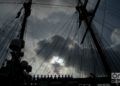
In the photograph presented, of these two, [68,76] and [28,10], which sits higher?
[28,10]

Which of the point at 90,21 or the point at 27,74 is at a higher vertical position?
the point at 90,21

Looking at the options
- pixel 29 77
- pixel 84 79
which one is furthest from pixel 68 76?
pixel 29 77

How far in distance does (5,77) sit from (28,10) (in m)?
15.3

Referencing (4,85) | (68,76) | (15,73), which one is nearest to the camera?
(4,85)

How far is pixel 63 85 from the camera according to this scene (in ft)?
97.1

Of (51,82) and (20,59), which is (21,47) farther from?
(51,82)

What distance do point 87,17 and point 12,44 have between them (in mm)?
15154

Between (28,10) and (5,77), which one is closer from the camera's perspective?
(5,77)

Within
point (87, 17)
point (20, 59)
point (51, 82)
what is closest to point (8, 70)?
point (20, 59)

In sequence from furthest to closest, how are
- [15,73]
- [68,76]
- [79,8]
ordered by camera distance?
[79,8], [68,76], [15,73]

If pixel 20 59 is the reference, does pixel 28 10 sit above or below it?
above

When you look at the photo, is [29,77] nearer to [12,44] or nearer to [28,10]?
[12,44]

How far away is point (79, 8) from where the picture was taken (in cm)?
3766

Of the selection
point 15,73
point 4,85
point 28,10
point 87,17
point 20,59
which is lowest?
point 4,85
